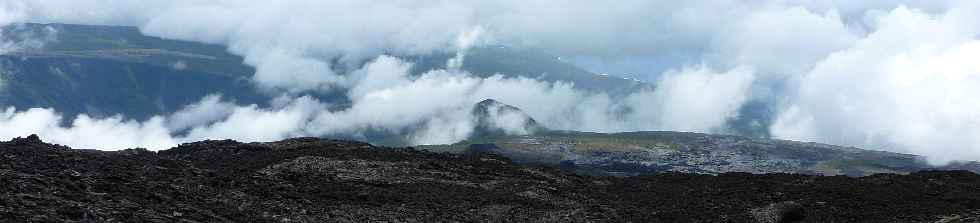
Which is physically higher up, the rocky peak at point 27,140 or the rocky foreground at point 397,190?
the rocky peak at point 27,140

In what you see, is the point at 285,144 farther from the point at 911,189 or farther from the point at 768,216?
the point at 911,189

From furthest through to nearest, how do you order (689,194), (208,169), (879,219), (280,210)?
1. (689,194)
2. (208,169)
3. (879,219)
4. (280,210)

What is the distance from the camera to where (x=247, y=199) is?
44.7 meters

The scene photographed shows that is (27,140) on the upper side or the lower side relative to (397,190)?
upper

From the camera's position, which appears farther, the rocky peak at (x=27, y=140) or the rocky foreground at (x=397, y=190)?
the rocky peak at (x=27, y=140)

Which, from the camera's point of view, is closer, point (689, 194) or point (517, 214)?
point (517, 214)

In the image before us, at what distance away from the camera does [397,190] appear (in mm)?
53844

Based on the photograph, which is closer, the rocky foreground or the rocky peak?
the rocky foreground

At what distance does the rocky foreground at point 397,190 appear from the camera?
37.8 m

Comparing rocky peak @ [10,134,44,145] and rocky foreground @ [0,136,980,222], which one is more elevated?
rocky peak @ [10,134,44,145]

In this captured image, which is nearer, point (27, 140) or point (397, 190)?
point (27, 140)

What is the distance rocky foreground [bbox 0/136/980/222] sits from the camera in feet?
124

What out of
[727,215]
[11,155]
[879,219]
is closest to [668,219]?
[727,215]

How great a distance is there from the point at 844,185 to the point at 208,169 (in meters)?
46.4
